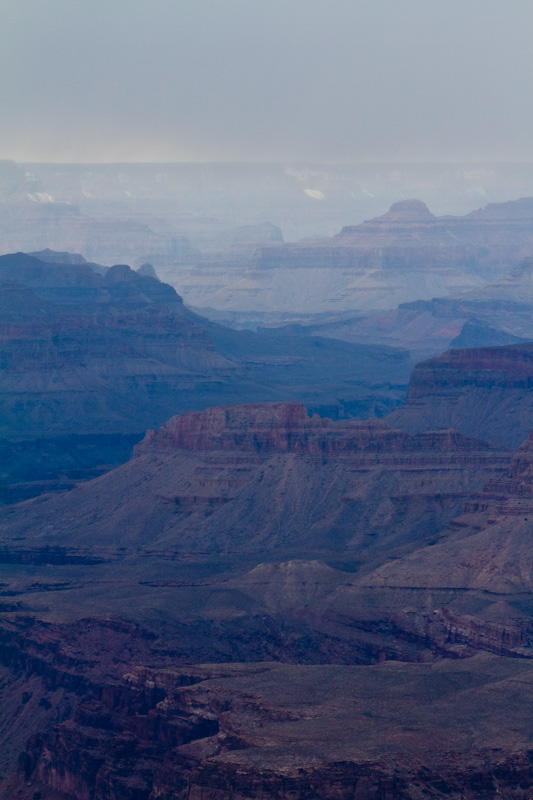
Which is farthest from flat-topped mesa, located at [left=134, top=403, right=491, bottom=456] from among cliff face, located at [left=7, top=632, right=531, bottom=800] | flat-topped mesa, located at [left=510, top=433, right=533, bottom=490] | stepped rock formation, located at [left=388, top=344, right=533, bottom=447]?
cliff face, located at [left=7, top=632, right=531, bottom=800]

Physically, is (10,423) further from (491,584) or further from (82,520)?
(491,584)

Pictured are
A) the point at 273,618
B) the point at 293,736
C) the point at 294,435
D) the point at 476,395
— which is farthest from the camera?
the point at 476,395

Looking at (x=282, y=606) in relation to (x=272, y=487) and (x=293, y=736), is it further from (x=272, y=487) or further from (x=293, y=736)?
(x=293, y=736)

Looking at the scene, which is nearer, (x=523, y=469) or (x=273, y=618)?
(x=273, y=618)

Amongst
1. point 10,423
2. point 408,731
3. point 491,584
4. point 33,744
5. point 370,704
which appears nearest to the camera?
point 408,731

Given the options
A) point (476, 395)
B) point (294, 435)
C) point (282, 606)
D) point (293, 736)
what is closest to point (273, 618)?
point (282, 606)

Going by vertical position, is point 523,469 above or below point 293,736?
above

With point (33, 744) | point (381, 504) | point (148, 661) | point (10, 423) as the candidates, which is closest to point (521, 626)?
point (148, 661)
